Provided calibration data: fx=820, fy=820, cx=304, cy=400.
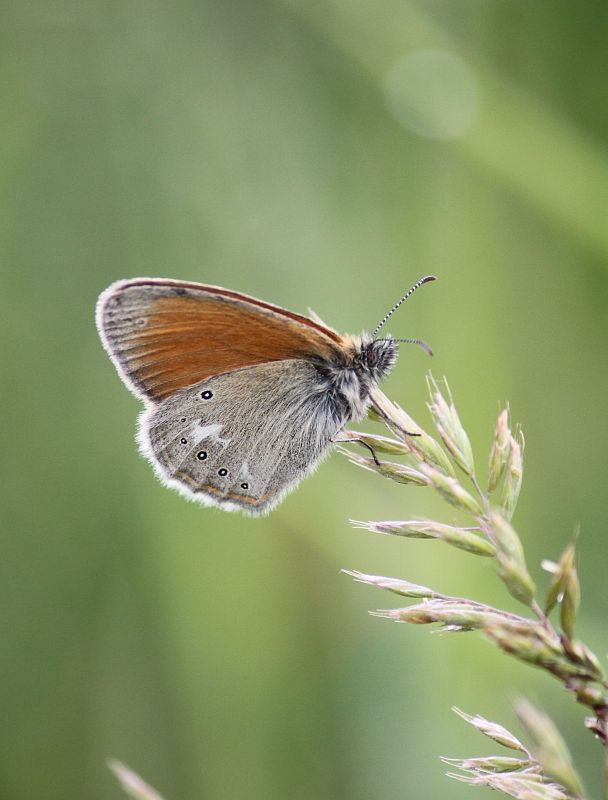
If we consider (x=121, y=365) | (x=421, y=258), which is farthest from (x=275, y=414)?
(x=421, y=258)

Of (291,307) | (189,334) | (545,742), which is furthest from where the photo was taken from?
(291,307)

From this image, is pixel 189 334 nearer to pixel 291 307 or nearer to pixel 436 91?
pixel 291 307

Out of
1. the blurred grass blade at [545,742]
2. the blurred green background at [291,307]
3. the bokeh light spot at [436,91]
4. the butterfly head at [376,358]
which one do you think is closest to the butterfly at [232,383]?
the butterfly head at [376,358]

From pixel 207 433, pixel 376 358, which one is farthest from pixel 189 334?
pixel 376 358

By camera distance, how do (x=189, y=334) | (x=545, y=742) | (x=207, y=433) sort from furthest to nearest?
(x=207, y=433), (x=189, y=334), (x=545, y=742)

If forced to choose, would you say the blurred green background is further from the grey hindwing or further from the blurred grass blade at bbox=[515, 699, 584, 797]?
the blurred grass blade at bbox=[515, 699, 584, 797]

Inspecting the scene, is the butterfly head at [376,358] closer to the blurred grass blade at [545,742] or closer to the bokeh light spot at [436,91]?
the bokeh light spot at [436,91]
